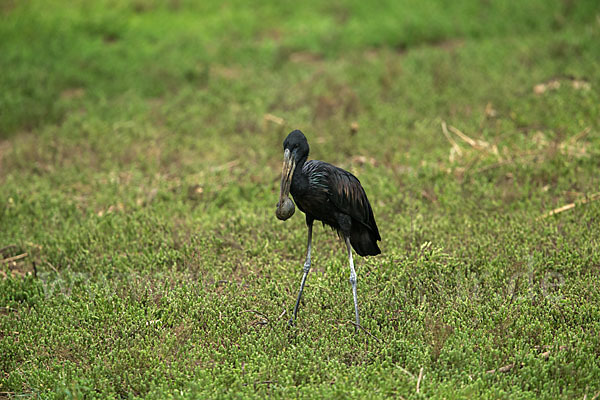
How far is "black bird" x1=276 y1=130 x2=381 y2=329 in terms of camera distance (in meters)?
5.45

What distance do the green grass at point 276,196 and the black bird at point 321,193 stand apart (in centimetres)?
79

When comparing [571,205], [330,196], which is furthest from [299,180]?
[571,205]

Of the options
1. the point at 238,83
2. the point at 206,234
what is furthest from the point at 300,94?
the point at 206,234

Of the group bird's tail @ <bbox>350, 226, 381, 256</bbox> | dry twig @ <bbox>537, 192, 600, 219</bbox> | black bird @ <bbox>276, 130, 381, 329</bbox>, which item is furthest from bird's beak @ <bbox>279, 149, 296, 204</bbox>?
dry twig @ <bbox>537, 192, 600, 219</bbox>

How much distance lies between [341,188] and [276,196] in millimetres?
3008

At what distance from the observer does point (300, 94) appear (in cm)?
1155

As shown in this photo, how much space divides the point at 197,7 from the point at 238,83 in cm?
388

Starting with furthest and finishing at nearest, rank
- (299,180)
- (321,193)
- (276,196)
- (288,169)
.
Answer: (276,196) → (321,193) → (299,180) → (288,169)

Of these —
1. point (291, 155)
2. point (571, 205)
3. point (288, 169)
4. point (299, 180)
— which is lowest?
point (571, 205)

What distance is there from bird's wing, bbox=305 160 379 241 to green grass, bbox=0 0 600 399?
957 millimetres

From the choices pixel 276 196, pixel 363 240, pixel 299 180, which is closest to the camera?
pixel 299 180

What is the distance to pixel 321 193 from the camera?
5695mm

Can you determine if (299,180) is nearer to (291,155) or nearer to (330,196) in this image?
(291,155)

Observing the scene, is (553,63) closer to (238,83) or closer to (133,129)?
(238,83)
